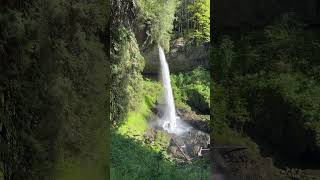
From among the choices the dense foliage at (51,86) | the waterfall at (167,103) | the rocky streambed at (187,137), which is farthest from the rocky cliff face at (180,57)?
the dense foliage at (51,86)

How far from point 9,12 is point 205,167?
2600 millimetres

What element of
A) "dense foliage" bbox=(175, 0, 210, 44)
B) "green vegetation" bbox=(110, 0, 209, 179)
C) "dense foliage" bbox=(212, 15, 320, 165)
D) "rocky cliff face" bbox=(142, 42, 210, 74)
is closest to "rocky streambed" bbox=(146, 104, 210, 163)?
"green vegetation" bbox=(110, 0, 209, 179)

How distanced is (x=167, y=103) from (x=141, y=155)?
0.62 m

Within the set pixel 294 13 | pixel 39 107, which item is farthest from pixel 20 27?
pixel 294 13

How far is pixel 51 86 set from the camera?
4.76 metres

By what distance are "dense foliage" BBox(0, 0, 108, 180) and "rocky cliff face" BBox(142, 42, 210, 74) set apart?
34.0 inches

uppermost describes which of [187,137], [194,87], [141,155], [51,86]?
[51,86]

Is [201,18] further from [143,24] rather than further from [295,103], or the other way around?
[295,103]

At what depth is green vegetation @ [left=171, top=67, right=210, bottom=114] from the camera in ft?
19.3

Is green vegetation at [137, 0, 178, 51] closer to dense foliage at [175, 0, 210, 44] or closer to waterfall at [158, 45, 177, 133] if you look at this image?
dense foliage at [175, 0, 210, 44]

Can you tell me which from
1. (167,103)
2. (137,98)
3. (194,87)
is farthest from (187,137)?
(137,98)

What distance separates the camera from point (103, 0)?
199 inches

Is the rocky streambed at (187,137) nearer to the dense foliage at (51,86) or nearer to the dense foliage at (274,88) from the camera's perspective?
the dense foliage at (274,88)

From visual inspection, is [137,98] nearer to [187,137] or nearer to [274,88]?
[187,137]
